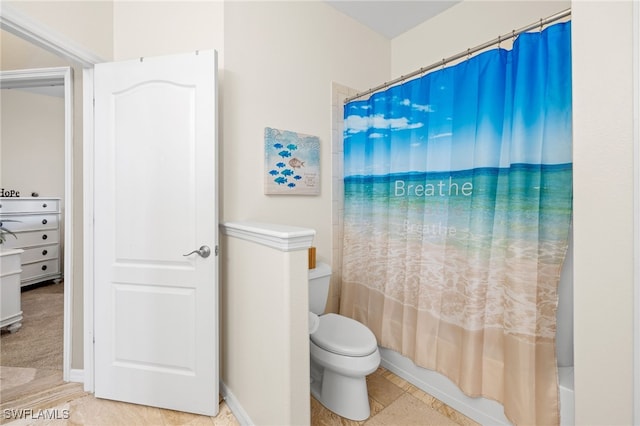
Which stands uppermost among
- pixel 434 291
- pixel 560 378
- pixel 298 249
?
pixel 298 249

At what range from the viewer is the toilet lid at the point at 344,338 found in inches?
58.4

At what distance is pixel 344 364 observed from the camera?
57.6 inches

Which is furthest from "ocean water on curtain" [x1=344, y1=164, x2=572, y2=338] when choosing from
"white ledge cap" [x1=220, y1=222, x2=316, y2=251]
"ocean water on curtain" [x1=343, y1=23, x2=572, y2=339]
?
"white ledge cap" [x1=220, y1=222, x2=316, y2=251]

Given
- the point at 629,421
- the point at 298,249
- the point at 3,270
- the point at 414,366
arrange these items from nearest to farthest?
1. the point at 629,421
2. the point at 298,249
3. the point at 414,366
4. the point at 3,270

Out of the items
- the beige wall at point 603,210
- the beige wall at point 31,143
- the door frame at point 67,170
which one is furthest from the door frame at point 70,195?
the beige wall at point 31,143

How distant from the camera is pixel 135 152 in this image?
160 centimetres

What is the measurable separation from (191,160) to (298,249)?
86cm

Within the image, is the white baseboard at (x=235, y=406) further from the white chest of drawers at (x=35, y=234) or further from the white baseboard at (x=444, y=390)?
the white chest of drawers at (x=35, y=234)

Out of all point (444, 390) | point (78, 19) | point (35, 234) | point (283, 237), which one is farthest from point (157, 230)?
point (35, 234)

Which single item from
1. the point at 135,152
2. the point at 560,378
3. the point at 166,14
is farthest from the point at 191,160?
the point at 560,378

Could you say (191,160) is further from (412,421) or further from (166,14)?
(412,421)

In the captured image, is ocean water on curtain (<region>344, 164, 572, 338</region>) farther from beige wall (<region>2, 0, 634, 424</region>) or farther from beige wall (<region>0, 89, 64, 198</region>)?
beige wall (<region>0, 89, 64, 198</region>)

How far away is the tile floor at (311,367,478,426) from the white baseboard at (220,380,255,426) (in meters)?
0.34

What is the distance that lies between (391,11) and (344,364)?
8.24ft
